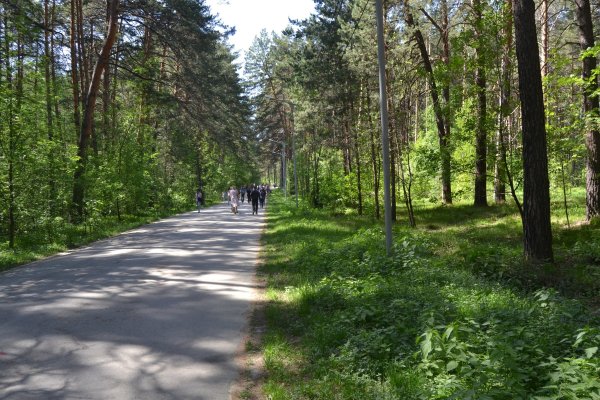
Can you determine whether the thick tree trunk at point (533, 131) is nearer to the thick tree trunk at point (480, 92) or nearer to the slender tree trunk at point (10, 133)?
the thick tree trunk at point (480, 92)

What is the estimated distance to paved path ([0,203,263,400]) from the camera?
14.8ft

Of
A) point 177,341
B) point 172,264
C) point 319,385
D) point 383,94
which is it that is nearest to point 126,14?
point 172,264

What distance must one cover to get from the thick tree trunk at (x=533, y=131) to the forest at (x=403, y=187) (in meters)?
0.03

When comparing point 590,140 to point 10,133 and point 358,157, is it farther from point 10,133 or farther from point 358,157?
point 10,133

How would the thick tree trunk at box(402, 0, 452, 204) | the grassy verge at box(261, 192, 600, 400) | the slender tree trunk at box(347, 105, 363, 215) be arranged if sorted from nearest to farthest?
the grassy verge at box(261, 192, 600, 400) → the thick tree trunk at box(402, 0, 452, 204) → the slender tree trunk at box(347, 105, 363, 215)

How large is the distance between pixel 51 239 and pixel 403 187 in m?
12.6

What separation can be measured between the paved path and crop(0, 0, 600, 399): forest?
0.87 m

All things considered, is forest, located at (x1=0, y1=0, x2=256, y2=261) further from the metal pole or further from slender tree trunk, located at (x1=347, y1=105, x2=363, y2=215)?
the metal pole

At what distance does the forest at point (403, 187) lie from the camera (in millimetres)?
4352

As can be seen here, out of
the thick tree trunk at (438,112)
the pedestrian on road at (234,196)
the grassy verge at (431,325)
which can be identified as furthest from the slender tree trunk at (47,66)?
the pedestrian on road at (234,196)

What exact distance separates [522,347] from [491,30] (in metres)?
9.28

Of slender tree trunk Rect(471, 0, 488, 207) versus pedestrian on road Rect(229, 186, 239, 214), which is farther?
pedestrian on road Rect(229, 186, 239, 214)

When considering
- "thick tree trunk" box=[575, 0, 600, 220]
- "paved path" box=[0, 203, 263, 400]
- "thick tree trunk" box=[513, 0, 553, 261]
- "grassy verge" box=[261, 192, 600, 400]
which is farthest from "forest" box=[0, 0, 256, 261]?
"thick tree trunk" box=[575, 0, 600, 220]

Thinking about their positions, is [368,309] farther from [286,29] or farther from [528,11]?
[286,29]
